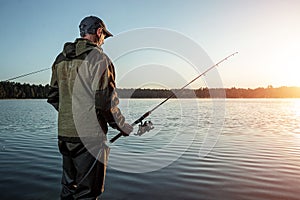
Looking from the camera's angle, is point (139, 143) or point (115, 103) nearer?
point (115, 103)

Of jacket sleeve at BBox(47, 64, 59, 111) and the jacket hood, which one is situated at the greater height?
the jacket hood

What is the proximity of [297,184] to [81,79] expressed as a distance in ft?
20.0

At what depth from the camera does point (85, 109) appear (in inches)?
156

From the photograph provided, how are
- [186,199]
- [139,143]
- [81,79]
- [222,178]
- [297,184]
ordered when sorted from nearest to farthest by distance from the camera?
[81,79]
[186,199]
[297,184]
[222,178]
[139,143]

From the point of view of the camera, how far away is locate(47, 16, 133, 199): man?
3.92m

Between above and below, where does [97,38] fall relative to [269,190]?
above

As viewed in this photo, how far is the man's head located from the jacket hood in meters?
0.17

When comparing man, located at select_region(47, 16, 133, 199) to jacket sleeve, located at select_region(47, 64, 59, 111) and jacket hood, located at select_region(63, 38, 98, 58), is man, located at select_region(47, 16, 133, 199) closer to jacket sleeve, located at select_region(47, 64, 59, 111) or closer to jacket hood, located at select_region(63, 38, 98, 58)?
jacket hood, located at select_region(63, 38, 98, 58)

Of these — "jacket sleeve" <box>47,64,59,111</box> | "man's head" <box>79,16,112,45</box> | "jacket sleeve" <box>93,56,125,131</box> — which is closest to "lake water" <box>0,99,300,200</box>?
"jacket sleeve" <box>47,64,59,111</box>

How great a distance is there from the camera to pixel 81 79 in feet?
13.0

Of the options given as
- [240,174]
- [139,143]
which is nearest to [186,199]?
[240,174]

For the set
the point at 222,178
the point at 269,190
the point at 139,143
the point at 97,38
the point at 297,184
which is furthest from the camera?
the point at 139,143

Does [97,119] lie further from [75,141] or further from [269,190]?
[269,190]

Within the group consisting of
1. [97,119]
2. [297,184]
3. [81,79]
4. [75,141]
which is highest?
[81,79]
